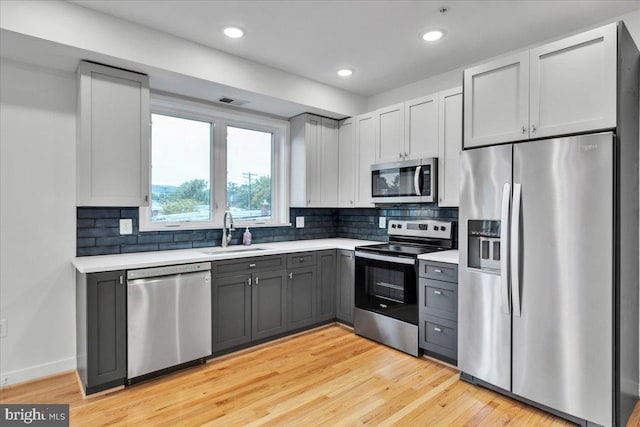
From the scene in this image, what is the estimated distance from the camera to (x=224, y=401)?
233 centimetres

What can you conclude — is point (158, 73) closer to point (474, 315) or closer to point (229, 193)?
point (229, 193)

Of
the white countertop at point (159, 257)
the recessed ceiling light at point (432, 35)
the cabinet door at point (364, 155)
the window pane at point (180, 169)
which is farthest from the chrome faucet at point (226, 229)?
the recessed ceiling light at point (432, 35)

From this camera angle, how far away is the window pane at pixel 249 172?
12.5ft

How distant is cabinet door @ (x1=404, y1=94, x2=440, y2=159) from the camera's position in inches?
129

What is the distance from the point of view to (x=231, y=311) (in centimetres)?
302

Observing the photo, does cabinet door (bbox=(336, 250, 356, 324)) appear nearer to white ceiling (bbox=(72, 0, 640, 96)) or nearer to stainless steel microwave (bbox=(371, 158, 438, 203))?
stainless steel microwave (bbox=(371, 158, 438, 203))

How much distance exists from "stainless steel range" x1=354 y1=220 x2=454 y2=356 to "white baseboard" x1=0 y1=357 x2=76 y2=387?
2492 mm

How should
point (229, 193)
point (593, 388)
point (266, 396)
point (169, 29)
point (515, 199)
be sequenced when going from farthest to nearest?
point (229, 193) < point (169, 29) < point (266, 396) < point (515, 199) < point (593, 388)

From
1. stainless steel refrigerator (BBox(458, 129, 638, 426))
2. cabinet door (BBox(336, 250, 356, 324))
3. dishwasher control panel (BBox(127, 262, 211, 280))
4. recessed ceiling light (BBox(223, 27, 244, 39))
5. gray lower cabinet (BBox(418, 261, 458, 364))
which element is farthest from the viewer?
cabinet door (BBox(336, 250, 356, 324))

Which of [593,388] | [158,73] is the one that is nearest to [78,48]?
[158,73]

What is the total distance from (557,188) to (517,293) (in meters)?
0.70

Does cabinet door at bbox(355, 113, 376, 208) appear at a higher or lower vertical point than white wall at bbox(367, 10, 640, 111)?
lower

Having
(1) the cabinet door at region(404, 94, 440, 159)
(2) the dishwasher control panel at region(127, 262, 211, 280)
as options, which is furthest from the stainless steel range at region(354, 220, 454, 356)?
(2) the dishwasher control panel at region(127, 262, 211, 280)

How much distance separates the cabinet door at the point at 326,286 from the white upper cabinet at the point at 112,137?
1786 millimetres
